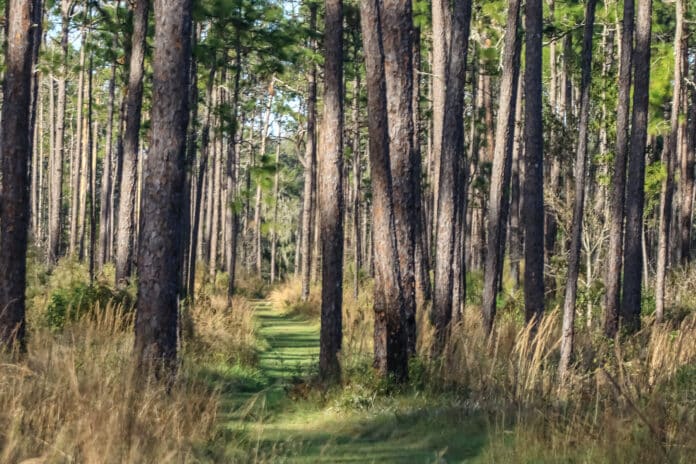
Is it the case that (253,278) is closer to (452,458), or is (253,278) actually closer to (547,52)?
(547,52)

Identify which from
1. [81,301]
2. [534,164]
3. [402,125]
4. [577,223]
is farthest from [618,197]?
[81,301]

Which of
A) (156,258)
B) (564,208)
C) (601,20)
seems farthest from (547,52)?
(156,258)

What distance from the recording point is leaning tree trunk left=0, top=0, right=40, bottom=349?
11148 mm

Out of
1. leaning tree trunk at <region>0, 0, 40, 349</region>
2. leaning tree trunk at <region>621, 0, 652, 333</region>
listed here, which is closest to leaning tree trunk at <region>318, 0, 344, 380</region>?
leaning tree trunk at <region>0, 0, 40, 349</region>

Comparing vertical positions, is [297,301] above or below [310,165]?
below

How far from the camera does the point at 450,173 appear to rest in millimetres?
14531

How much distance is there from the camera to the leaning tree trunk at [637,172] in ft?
57.2

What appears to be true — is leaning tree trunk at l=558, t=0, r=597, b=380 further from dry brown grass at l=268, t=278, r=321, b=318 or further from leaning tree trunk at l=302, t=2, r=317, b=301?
leaning tree trunk at l=302, t=2, r=317, b=301

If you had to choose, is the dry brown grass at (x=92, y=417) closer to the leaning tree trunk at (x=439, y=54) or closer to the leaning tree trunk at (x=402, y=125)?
the leaning tree trunk at (x=402, y=125)

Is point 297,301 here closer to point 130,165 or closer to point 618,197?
point 130,165

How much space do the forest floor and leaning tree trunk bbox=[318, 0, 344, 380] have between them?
57cm

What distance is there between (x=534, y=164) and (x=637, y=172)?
4.35m

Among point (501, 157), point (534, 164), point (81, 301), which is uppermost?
point (501, 157)

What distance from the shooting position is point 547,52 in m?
35.5
